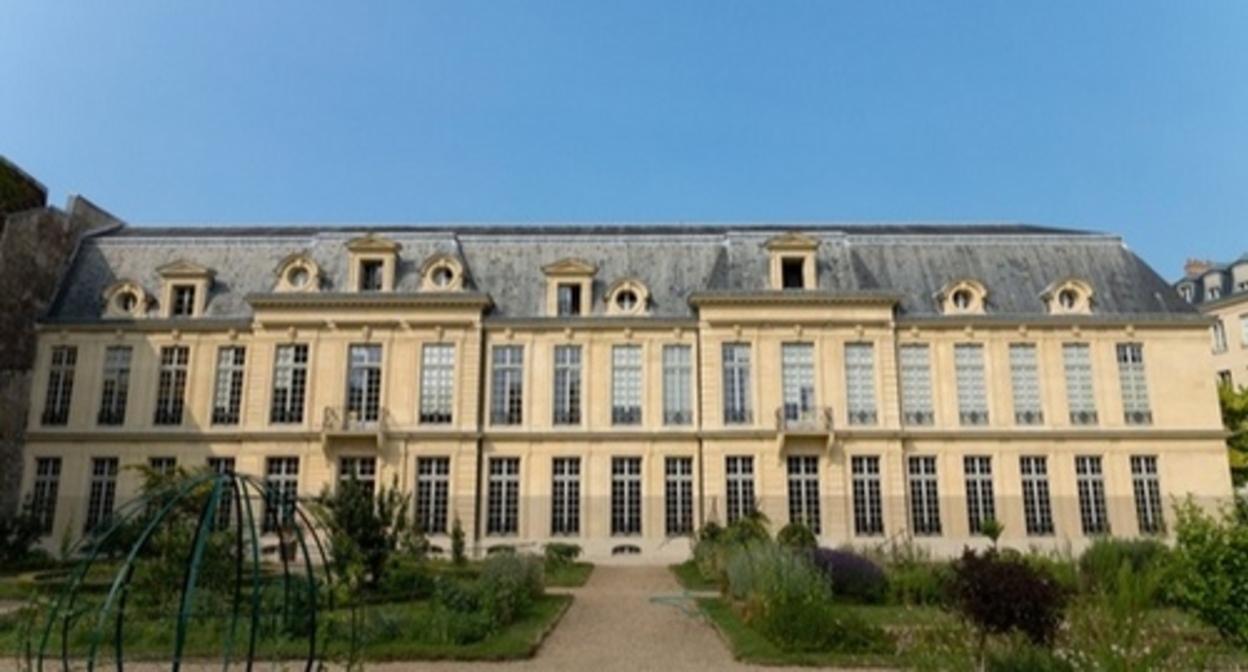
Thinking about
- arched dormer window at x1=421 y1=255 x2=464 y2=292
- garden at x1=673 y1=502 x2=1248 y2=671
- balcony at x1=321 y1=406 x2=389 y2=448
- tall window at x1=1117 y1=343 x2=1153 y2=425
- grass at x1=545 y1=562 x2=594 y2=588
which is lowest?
Result: grass at x1=545 y1=562 x2=594 y2=588

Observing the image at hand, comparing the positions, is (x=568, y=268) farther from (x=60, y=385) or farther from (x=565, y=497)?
(x=60, y=385)

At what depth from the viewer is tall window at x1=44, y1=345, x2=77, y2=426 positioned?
2619 centimetres

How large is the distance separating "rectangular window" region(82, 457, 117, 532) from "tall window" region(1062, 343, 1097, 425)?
27.1 meters

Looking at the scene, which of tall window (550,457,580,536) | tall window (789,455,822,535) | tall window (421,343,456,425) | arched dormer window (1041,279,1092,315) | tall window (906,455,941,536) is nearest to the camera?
tall window (789,455,822,535)

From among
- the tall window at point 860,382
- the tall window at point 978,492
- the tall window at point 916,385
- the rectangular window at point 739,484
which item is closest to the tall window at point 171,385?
the rectangular window at point 739,484

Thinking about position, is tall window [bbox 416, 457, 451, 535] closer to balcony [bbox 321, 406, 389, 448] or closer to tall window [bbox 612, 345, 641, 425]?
balcony [bbox 321, 406, 389, 448]

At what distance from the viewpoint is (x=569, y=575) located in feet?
63.5

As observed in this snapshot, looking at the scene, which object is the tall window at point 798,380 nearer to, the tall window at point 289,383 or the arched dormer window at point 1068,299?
the arched dormer window at point 1068,299

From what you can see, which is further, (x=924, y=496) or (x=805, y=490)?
(x=924, y=496)

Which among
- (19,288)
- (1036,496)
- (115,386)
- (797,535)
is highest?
(19,288)

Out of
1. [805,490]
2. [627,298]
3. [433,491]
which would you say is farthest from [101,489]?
[805,490]

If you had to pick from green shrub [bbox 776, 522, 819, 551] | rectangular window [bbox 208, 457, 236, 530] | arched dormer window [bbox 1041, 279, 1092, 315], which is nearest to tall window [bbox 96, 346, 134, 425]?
rectangular window [bbox 208, 457, 236, 530]

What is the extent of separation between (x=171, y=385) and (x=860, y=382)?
64.9 ft

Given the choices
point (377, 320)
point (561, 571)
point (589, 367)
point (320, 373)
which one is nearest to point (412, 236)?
point (377, 320)
